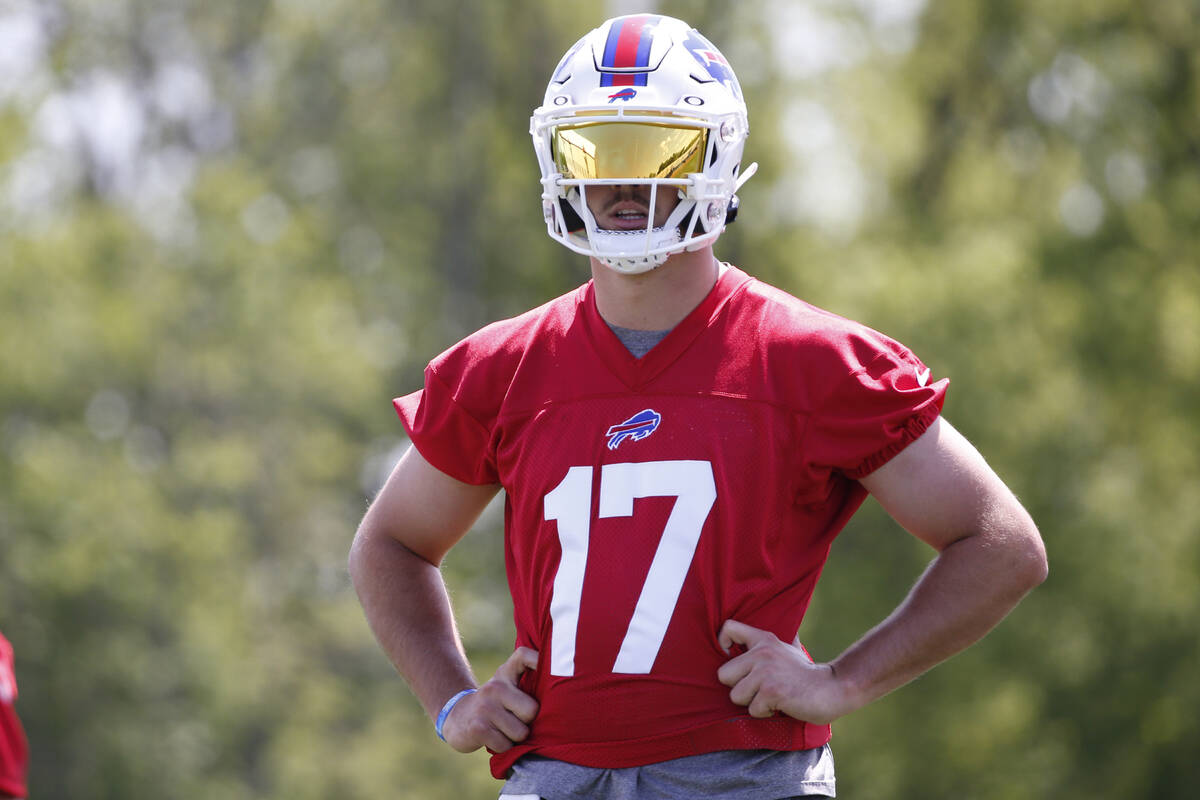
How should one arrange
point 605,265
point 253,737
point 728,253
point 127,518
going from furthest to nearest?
1. point 253,737
2. point 127,518
3. point 728,253
4. point 605,265

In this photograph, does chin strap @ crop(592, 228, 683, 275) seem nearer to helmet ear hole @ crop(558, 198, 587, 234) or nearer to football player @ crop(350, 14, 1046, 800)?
football player @ crop(350, 14, 1046, 800)

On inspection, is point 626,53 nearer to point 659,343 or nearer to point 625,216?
point 625,216

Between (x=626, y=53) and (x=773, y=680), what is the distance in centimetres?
125

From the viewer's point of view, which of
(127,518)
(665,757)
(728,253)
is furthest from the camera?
→ (127,518)

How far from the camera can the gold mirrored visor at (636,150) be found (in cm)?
341

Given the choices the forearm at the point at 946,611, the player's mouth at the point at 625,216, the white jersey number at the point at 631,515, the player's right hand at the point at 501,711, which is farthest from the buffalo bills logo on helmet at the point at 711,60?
the player's right hand at the point at 501,711

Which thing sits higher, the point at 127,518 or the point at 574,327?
the point at 574,327

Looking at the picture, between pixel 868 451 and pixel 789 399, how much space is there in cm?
17

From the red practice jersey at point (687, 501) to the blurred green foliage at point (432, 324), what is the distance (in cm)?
1569

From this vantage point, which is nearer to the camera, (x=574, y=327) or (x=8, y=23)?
(x=574, y=327)

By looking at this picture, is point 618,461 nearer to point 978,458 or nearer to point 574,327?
point 574,327

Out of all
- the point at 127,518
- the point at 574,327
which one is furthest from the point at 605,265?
the point at 127,518

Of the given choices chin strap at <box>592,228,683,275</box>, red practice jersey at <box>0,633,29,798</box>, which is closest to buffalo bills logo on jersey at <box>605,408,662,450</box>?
chin strap at <box>592,228,683,275</box>

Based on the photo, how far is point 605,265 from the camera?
3500 millimetres
